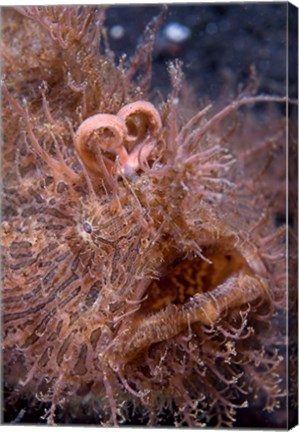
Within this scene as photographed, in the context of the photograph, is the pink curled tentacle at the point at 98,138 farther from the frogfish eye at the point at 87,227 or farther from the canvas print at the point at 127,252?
the frogfish eye at the point at 87,227

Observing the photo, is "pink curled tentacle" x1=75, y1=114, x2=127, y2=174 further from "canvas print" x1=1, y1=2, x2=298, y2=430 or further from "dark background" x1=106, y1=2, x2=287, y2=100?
"dark background" x1=106, y1=2, x2=287, y2=100

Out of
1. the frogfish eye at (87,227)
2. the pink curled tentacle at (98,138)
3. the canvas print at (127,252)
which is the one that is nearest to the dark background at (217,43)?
the canvas print at (127,252)

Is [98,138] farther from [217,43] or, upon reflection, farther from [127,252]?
[217,43]

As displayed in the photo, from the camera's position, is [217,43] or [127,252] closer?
[127,252]

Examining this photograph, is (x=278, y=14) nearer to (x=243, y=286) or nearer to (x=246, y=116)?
(x=243, y=286)

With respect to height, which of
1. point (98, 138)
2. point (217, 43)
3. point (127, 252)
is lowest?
point (127, 252)

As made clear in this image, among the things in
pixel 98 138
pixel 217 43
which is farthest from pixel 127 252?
pixel 217 43

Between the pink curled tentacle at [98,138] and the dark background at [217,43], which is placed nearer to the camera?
the pink curled tentacle at [98,138]

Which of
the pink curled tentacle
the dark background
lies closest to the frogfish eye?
the pink curled tentacle
